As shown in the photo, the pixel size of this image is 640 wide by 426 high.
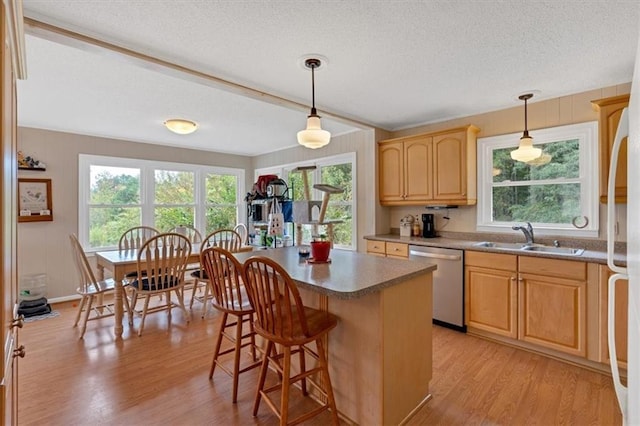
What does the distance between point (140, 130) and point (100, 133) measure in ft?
2.12

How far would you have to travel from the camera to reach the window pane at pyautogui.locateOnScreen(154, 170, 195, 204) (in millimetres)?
5195

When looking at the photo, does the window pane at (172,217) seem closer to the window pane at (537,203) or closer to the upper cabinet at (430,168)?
the upper cabinet at (430,168)

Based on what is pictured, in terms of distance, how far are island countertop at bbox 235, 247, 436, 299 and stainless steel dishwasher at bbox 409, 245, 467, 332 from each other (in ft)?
3.73

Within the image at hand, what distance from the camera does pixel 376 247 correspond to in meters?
3.85

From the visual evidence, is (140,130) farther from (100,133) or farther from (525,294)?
(525,294)

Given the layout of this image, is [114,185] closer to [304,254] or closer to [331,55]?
[304,254]

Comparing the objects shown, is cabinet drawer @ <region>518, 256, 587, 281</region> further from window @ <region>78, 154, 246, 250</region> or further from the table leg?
window @ <region>78, 154, 246, 250</region>

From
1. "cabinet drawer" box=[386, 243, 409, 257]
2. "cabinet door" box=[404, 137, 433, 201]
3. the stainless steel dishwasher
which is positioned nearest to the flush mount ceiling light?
"cabinet door" box=[404, 137, 433, 201]

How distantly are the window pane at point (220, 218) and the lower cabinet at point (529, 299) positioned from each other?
440cm

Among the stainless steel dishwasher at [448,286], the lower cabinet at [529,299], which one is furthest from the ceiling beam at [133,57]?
the lower cabinet at [529,299]

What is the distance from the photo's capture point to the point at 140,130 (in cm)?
438

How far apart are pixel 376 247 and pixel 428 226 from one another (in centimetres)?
67

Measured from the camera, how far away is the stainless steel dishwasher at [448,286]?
122 inches

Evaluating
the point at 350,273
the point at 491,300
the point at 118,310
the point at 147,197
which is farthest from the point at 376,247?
the point at 147,197
